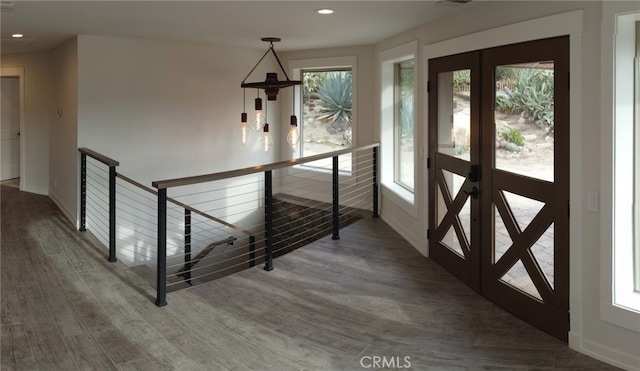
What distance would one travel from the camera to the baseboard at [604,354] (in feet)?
8.77

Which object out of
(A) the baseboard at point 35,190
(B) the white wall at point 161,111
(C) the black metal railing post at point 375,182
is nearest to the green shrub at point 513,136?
(C) the black metal railing post at point 375,182

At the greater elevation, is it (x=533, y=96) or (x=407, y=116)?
(x=407, y=116)

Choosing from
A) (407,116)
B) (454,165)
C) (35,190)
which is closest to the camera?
(454,165)

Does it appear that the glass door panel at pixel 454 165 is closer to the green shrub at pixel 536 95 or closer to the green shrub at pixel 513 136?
the green shrub at pixel 513 136

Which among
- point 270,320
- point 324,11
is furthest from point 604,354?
point 324,11

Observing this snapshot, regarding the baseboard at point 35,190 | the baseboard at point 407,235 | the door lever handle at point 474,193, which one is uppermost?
the door lever handle at point 474,193

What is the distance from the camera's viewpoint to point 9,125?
27.7ft

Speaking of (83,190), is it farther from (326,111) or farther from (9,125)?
(9,125)

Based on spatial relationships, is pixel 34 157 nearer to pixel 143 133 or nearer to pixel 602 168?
pixel 143 133

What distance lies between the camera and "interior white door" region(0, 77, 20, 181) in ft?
27.2

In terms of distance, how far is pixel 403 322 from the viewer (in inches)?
131

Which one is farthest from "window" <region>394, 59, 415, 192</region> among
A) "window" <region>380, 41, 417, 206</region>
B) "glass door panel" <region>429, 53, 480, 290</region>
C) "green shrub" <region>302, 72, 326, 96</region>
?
"green shrub" <region>302, 72, 326, 96</region>

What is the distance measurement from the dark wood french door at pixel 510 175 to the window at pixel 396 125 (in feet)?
4.22

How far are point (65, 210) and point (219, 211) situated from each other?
188 centimetres
